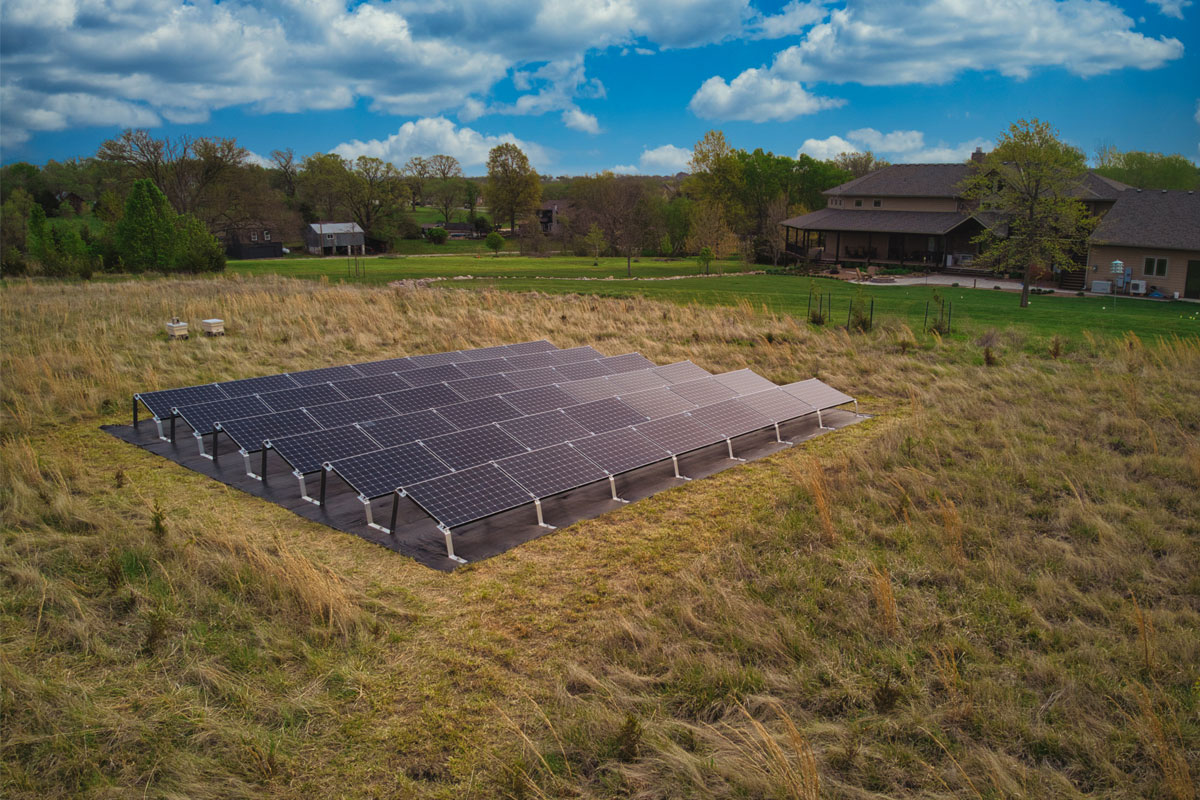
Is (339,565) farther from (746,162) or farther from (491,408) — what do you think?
(746,162)

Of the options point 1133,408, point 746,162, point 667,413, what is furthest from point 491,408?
point 746,162

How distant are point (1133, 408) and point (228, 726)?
17.2 m

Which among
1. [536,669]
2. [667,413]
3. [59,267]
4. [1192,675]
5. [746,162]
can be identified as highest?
[746,162]

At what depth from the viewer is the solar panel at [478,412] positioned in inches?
531

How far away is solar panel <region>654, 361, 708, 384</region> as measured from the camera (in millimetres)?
16891

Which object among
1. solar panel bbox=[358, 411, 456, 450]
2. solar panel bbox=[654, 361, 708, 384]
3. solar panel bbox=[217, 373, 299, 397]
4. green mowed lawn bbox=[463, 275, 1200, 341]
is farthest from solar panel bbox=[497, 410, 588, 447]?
green mowed lawn bbox=[463, 275, 1200, 341]

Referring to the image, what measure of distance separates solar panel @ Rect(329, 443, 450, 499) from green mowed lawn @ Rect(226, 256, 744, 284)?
102 ft

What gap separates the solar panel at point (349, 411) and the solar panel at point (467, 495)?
363 cm

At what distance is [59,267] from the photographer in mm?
37969

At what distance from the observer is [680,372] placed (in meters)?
17.4

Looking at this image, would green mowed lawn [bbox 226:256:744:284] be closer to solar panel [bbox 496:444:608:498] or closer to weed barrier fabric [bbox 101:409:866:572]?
weed barrier fabric [bbox 101:409:866:572]

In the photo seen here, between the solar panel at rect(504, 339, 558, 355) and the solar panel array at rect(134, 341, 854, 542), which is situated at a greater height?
the solar panel at rect(504, 339, 558, 355)

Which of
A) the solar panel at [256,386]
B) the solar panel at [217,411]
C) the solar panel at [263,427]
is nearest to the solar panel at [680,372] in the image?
the solar panel at [263,427]

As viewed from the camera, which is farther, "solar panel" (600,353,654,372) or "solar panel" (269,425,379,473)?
"solar panel" (600,353,654,372)
